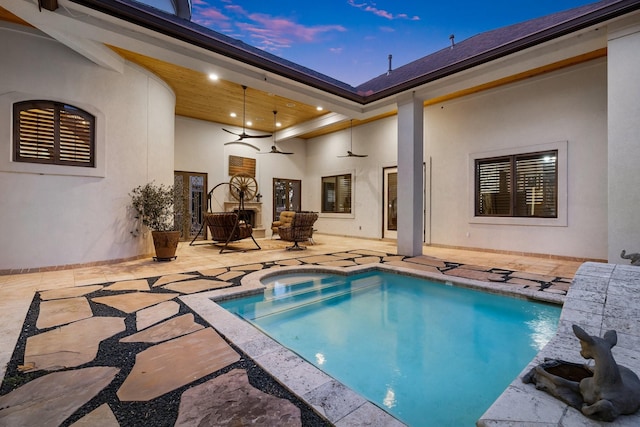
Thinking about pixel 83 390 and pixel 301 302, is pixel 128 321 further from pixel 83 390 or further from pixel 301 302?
pixel 301 302

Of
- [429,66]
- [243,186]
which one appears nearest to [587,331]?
[429,66]

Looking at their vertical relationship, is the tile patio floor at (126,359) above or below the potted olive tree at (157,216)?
below

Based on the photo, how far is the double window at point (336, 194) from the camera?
10102 millimetres

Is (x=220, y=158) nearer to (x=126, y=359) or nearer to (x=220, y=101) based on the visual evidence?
(x=220, y=101)

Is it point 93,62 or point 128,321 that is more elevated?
point 93,62

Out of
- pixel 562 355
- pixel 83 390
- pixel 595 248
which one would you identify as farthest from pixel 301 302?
pixel 595 248

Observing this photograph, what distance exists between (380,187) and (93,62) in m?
7.04

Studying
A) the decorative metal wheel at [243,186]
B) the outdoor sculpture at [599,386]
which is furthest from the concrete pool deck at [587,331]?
the decorative metal wheel at [243,186]

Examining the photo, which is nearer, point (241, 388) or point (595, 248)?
point (241, 388)

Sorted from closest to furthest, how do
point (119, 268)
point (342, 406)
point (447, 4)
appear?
point (342, 406) < point (119, 268) < point (447, 4)

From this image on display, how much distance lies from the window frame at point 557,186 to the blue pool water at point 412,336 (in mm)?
3336

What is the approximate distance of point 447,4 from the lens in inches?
278

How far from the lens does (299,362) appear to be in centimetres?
184

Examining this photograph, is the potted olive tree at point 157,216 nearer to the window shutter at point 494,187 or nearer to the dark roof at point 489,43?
the dark roof at point 489,43
